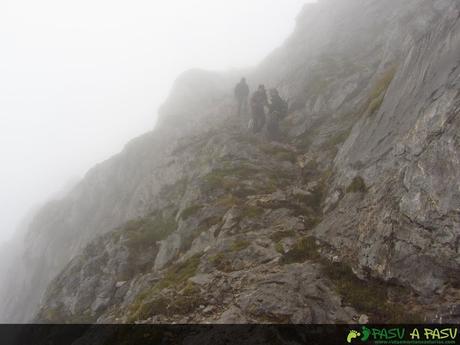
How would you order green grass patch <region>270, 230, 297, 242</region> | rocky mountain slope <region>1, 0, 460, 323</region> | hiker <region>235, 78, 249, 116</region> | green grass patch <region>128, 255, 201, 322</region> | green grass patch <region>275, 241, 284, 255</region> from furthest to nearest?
hiker <region>235, 78, 249, 116</region> < green grass patch <region>270, 230, 297, 242</region> < green grass patch <region>275, 241, 284, 255</region> < green grass patch <region>128, 255, 201, 322</region> < rocky mountain slope <region>1, 0, 460, 323</region>

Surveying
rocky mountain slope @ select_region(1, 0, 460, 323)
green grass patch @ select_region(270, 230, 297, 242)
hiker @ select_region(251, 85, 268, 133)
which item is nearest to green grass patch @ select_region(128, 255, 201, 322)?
rocky mountain slope @ select_region(1, 0, 460, 323)

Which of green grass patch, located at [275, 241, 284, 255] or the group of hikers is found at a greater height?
the group of hikers

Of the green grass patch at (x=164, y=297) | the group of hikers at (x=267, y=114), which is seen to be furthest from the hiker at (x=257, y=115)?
the green grass patch at (x=164, y=297)

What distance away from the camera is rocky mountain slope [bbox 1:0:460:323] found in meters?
21.9

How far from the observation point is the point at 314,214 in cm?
3434

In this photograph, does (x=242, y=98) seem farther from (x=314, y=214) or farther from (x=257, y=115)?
(x=314, y=214)

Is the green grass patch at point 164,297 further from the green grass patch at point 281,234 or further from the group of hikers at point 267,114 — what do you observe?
the group of hikers at point 267,114

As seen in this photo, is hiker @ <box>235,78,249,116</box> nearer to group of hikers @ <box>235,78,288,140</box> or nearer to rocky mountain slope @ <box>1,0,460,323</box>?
rocky mountain slope @ <box>1,0,460,323</box>

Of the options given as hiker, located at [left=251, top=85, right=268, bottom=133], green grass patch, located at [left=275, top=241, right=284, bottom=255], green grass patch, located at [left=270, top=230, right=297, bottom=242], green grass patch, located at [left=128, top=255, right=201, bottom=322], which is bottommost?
green grass patch, located at [left=270, top=230, right=297, bottom=242]

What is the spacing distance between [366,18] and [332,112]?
1757 inches

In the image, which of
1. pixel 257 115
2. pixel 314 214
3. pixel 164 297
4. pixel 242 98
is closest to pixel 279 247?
pixel 314 214

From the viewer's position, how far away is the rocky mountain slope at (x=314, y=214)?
21.9m

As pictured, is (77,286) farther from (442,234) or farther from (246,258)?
(442,234)

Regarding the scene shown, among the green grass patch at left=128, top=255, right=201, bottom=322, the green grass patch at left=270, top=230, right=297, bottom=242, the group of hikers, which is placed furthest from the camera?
the group of hikers
